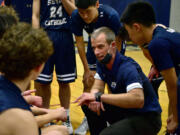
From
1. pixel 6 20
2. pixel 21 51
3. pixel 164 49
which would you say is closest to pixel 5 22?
pixel 6 20

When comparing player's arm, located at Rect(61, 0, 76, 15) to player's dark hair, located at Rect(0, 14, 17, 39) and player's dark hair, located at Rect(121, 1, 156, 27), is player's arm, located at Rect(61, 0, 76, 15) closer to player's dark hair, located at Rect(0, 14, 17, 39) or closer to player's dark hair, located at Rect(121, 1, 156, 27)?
player's dark hair, located at Rect(121, 1, 156, 27)

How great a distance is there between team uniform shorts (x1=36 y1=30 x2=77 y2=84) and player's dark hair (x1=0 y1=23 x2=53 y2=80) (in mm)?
1709

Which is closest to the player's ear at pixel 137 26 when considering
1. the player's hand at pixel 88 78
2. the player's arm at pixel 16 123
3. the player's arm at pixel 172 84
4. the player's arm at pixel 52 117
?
the player's arm at pixel 172 84

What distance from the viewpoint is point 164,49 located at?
2.06 m

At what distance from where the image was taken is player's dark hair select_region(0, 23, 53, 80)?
1404 millimetres

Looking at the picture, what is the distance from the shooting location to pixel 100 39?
2.31 meters

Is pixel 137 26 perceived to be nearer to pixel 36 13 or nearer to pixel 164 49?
pixel 164 49

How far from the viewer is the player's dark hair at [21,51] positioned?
1.40 metres

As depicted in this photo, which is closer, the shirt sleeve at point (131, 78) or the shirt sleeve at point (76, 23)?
the shirt sleeve at point (131, 78)

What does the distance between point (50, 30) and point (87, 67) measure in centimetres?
63

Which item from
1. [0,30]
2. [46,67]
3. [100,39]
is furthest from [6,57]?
[46,67]

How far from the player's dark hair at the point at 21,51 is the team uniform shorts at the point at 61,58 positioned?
1.71 m

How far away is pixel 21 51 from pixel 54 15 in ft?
6.08

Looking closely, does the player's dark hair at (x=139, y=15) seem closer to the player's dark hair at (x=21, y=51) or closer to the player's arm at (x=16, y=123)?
the player's dark hair at (x=21, y=51)
